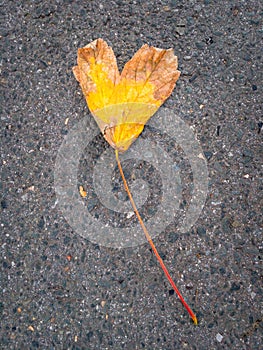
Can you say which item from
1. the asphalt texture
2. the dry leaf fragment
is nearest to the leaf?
the dry leaf fragment

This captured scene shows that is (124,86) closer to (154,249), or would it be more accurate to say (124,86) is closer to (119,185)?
(119,185)

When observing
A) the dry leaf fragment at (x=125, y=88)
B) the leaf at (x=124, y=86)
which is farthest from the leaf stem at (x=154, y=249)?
the leaf at (x=124, y=86)

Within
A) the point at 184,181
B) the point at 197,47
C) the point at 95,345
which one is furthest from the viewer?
the point at 197,47

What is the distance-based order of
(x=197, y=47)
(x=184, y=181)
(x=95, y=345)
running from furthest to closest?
(x=197, y=47), (x=184, y=181), (x=95, y=345)

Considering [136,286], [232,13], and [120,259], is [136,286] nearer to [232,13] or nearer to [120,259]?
[120,259]

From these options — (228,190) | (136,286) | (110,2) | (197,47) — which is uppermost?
(110,2)

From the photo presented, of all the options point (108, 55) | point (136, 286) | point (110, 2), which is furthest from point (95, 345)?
point (110, 2)

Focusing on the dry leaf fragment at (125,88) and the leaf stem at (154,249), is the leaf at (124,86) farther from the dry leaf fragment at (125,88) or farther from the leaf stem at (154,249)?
the leaf stem at (154,249)

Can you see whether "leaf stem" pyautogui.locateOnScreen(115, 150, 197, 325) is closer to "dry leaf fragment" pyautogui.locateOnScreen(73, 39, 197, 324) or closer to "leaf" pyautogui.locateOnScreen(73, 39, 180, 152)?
"dry leaf fragment" pyautogui.locateOnScreen(73, 39, 197, 324)
